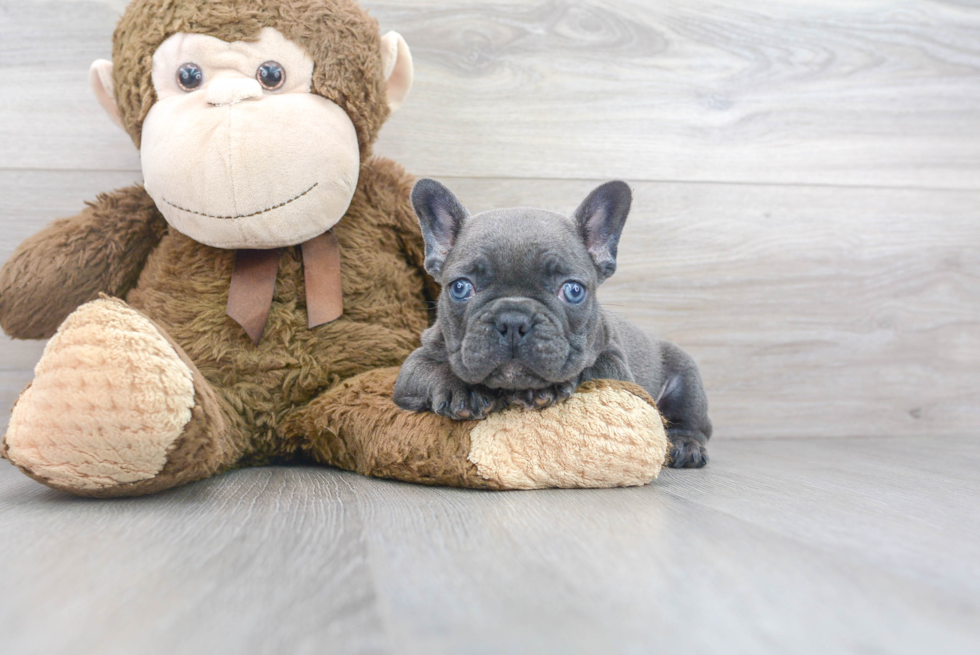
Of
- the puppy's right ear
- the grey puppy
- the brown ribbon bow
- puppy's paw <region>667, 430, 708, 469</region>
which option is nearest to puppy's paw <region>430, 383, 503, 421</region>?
the grey puppy

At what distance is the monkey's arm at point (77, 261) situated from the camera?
4.90ft

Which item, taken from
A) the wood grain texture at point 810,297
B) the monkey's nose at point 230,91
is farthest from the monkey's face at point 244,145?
the wood grain texture at point 810,297

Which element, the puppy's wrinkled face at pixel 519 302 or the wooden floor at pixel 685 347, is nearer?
the wooden floor at pixel 685 347

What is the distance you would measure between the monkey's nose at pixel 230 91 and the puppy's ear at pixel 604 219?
65 cm

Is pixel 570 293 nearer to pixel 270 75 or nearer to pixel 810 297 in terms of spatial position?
pixel 270 75

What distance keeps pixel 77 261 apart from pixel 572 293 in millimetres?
1021

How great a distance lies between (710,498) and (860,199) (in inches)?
53.1

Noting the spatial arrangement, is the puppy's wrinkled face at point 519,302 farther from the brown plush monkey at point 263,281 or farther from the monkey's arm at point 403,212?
the monkey's arm at point 403,212

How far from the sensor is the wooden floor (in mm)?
700

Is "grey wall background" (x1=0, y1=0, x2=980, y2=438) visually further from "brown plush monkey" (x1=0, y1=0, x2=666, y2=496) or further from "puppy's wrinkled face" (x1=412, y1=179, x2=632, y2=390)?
"puppy's wrinkled face" (x1=412, y1=179, x2=632, y2=390)

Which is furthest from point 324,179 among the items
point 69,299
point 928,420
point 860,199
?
point 928,420

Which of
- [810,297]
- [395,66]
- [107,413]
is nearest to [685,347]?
[810,297]

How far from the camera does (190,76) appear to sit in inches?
56.1

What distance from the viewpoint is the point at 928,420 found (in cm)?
220
